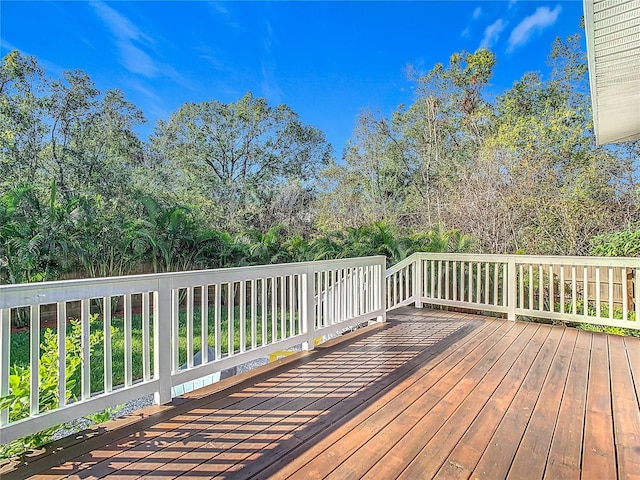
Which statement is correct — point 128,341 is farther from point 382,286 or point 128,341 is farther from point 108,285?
point 382,286

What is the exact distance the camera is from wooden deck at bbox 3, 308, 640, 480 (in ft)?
5.64

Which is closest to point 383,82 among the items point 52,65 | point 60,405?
point 52,65

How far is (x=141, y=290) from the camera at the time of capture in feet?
7.30

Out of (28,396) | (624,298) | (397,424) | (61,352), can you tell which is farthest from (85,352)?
(624,298)

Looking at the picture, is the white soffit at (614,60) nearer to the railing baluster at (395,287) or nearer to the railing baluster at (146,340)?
the railing baluster at (146,340)

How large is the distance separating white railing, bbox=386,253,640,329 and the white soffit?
1.69 m

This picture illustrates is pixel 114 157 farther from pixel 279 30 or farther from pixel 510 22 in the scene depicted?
pixel 510 22

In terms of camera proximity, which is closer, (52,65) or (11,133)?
(11,133)

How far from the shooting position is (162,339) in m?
2.35

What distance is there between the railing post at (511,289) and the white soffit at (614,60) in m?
1.93

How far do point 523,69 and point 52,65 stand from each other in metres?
11.8

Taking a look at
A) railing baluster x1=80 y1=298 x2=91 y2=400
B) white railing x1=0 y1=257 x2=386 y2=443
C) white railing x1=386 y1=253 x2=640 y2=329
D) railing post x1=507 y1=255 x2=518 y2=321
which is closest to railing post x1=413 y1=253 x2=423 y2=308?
white railing x1=386 y1=253 x2=640 y2=329

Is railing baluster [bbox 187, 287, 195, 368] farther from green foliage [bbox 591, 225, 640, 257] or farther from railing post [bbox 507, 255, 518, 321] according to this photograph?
green foliage [bbox 591, 225, 640, 257]

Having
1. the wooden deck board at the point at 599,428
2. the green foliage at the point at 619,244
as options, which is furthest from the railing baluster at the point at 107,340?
the green foliage at the point at 619,244
